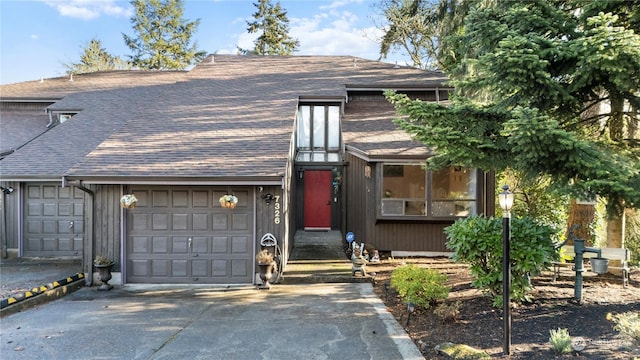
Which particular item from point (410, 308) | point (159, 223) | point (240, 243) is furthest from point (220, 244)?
point (410, 308)

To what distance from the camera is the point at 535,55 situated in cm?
469

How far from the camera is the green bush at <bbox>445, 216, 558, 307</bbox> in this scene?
518 centimetres

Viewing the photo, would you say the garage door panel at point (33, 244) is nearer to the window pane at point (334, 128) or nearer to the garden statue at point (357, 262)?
the garden statue at point (357, 262)

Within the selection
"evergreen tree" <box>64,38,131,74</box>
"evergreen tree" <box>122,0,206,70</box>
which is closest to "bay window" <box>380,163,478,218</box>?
"evergreen tree" <box>122,0,206,70</box>

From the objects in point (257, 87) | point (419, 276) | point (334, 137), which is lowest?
point (419, 276)

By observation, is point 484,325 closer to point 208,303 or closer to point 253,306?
point 253,306

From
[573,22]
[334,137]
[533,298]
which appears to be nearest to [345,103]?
[334,137]

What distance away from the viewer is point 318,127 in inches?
517

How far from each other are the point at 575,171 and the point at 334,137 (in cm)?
892

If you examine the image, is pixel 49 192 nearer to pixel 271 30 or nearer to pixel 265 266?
pixel 265 266

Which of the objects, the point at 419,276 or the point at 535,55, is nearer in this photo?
the point at 535,55

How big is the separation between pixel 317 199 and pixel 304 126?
8.90 feet

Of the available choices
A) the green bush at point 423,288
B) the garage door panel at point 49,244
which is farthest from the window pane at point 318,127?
the garage door panel at point 49,244

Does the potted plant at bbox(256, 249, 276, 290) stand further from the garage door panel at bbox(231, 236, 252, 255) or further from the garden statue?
the garden statue
